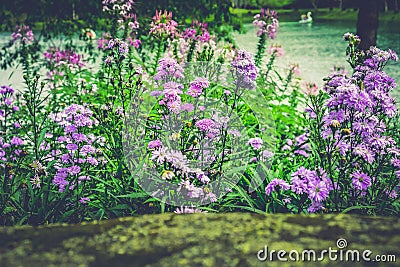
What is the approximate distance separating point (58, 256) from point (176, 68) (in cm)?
176

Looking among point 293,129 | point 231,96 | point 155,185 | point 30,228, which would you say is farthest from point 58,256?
point 293,129

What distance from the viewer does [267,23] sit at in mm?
5457

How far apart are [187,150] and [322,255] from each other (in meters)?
1.56

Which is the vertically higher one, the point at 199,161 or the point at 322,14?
the point at 199,161

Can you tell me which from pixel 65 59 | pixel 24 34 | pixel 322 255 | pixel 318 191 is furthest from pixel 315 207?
pixel 24 34

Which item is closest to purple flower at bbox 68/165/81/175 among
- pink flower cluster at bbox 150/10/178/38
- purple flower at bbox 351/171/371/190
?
purple flower at bbox 351/171/371/190

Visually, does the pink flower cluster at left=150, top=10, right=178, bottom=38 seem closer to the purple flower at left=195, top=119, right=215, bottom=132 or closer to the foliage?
the foliage

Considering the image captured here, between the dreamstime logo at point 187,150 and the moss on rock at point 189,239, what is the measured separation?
2.65 ft

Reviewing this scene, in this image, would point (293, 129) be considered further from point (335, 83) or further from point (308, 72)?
point (308, 72)

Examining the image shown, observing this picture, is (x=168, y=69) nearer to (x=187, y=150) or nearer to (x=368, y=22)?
(x=187, y=150)

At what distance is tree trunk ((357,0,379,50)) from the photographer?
5.34 m

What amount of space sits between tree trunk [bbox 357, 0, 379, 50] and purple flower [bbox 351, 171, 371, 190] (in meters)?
2.76

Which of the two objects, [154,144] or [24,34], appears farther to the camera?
[24,34]

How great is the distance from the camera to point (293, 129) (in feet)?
17.2
